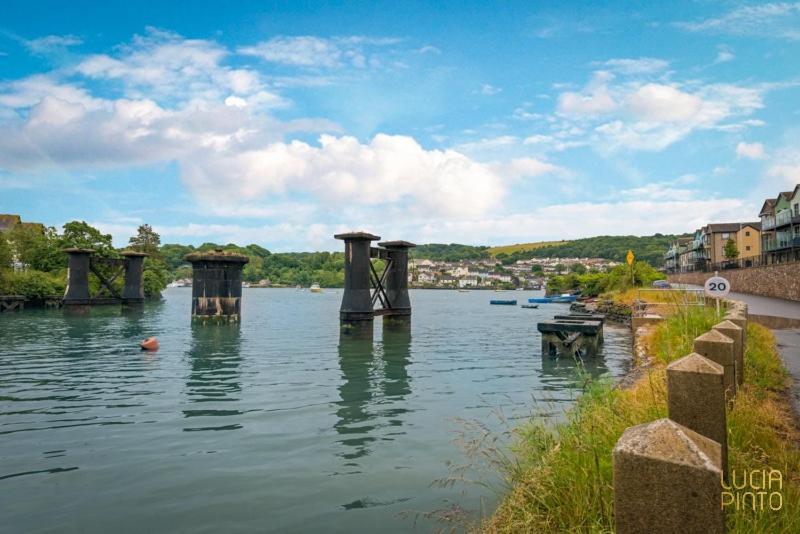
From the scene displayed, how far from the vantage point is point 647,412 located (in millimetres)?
5508

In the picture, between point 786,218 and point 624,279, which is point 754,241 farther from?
point 624,279

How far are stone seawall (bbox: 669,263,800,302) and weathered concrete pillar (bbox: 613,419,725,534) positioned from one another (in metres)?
38.0

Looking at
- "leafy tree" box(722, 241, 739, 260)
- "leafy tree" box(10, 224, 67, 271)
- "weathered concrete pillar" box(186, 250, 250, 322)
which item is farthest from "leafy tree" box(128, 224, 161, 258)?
"leafy tree" box(722, 241, 739, 260)

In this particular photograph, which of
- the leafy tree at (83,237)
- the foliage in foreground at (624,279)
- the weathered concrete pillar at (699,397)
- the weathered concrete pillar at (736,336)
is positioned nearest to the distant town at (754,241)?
the foliage in foreground at (624,279)

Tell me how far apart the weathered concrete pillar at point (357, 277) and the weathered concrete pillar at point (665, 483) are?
21391 millimetres

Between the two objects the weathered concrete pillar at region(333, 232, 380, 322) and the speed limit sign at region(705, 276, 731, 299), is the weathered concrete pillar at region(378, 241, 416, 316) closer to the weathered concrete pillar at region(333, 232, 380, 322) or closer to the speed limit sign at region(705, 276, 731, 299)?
the weathered concrete pillar at region(333, 232, 380, 322)

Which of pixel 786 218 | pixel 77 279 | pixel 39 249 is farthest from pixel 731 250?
pixel 39 249

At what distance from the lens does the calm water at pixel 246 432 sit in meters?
6.14

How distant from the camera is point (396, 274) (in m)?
28.3

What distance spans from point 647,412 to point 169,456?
22.7ft

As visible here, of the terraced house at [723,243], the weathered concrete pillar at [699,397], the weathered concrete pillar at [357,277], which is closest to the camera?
the weathered concrete pillar at [699,397]

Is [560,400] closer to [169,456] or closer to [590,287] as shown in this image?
[169,456]

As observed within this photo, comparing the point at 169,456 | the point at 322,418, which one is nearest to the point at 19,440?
the point at 169,456

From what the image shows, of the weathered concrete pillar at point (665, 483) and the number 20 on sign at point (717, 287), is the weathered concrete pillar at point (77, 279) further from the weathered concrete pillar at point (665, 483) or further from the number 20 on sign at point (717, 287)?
the weathered concrete pillar at point (665, 483)
